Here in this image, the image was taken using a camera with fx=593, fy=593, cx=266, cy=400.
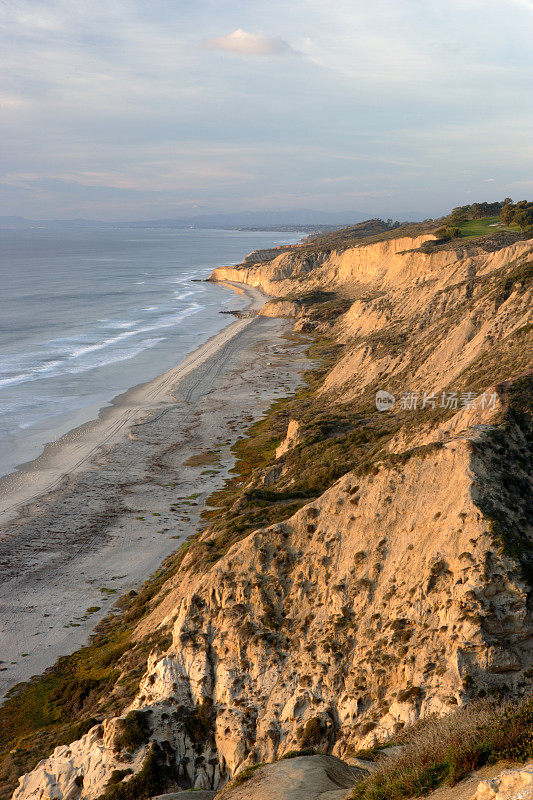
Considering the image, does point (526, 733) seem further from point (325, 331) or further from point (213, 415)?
point (325, 331)

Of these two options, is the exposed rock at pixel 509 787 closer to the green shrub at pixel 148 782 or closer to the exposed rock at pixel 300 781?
the exposed rock at pixel 300 781

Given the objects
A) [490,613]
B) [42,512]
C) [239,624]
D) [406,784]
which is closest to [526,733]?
[406,784]

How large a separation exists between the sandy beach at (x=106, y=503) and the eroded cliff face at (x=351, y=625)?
9.01m

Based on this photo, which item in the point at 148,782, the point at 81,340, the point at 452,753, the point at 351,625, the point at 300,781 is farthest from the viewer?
the point at 81,340

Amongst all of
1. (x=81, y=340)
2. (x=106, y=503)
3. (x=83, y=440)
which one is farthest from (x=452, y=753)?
(x=81, y=340)

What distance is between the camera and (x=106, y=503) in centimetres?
3656

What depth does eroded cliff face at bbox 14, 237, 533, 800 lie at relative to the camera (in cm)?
1332

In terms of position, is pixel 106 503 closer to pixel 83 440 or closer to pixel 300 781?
pixel 83 440

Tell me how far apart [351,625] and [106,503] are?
80.4 feet

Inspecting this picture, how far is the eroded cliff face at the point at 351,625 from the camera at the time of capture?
524 inches

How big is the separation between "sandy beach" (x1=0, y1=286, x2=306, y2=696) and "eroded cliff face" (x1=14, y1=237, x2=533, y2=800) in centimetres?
901

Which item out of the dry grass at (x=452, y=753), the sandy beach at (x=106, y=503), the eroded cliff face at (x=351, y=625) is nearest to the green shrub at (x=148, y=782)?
the eroded cliff face at (x=351, y=625)

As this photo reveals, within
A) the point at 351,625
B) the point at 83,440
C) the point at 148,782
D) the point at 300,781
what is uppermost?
the point at 351,625

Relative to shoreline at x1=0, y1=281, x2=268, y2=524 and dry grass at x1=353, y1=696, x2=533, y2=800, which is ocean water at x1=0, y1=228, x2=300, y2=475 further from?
dry grass at x1=353, y1=696, x2=533, y2=800
